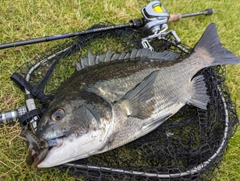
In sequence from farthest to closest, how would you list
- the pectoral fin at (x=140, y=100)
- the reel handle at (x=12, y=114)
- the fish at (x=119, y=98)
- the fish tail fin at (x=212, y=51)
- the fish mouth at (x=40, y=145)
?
the fish tail fin at (x=212, y=51) → the reel handle at (x=12, y=114) → the pectoral fin at (x=140, y=100) → the fish at (x=119, y=98) → the fish mouth at (x=40, y=145)

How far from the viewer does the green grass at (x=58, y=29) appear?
2758mm

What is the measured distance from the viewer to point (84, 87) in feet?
8.12

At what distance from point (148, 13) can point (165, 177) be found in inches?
73.0

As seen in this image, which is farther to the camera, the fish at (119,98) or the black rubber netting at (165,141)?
the black rubber netting at (165,141)

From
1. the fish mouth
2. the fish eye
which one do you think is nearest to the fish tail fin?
the fish eye

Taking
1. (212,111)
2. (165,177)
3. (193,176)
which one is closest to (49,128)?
(165,177)

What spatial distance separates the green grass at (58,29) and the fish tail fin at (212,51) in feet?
2.21

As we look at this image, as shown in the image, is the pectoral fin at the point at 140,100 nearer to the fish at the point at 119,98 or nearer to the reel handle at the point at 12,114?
the fish at the point at 119,98

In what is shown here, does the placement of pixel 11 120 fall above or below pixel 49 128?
below

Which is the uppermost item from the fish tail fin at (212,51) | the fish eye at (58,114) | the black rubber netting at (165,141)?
the fish eye at (58,114)

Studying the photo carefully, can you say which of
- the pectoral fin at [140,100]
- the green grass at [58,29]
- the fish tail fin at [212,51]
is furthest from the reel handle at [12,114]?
the fish tail fin at [212,51]

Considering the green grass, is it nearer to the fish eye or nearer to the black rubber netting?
the black rubber netting

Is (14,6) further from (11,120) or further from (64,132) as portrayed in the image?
(64,132)

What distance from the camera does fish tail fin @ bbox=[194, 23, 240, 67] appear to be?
123 inches
